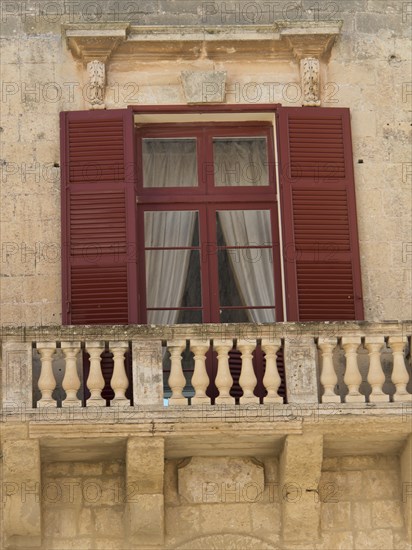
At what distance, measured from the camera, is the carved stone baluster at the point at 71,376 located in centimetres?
1504

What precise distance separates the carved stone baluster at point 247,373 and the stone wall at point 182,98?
1571mm

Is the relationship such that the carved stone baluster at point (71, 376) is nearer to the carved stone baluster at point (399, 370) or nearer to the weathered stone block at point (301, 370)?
the weathered stone block at point (301, 370)

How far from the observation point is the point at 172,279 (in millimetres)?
16625

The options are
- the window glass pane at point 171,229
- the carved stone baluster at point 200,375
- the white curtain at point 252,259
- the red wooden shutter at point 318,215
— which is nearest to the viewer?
the carved stone baluster at point 200,375

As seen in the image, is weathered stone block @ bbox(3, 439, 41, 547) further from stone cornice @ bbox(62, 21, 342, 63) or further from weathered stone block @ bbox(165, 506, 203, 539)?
stone cornice @ bbox(62, 21, 342, 63)

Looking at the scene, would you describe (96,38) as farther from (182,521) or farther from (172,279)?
(182,521)

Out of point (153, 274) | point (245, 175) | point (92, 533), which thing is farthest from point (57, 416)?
point (245, 175)

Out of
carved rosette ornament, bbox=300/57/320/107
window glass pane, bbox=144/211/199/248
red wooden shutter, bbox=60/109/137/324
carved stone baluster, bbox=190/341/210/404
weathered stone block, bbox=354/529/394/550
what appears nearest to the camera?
carved stone baluster, bbox=190/341/210/404

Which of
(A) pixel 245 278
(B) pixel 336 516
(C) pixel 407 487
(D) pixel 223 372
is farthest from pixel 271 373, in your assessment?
(A) pixel 245 278

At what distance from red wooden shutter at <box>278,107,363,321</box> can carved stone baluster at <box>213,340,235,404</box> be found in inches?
46.8

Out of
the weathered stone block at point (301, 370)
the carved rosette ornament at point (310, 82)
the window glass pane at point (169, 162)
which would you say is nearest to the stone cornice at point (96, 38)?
the window glass pane at point (169, 162)

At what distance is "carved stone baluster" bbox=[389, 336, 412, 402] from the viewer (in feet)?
50.0

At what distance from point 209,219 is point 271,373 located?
2070 millimetres

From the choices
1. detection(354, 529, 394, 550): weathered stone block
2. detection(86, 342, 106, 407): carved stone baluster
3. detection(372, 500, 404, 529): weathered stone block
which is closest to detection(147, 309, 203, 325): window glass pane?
detection(86, 342, 106, 407): carved stone baluster
